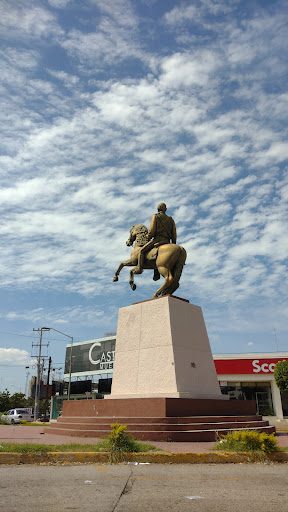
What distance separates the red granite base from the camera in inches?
383

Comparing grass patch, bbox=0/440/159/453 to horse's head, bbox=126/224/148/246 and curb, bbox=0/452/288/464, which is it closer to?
curb, bbox=0/452/288/464

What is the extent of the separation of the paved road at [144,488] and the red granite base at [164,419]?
2944 millimetres

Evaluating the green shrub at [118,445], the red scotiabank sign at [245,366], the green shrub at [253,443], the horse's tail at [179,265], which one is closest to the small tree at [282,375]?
the red scotiabank sign at [245,366]

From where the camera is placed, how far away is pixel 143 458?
7152 mm

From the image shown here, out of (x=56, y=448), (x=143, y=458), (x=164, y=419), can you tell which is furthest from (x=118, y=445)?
(x=164, y=419)

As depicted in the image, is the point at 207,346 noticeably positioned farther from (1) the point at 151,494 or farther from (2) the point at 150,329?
(1) the point at 151,494

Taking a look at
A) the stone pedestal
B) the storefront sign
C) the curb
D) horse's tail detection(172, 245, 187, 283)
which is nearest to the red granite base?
the stone pedestal

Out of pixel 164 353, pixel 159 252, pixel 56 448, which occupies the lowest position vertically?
pixel 56 448

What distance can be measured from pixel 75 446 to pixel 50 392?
42491 millimetres

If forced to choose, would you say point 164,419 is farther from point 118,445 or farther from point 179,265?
point 179,265

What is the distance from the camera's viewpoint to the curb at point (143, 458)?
6988 mm

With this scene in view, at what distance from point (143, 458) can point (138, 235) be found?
9.55 meters

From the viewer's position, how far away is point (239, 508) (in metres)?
4.34

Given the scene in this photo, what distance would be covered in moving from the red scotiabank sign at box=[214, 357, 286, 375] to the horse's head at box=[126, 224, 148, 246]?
15.5 m
